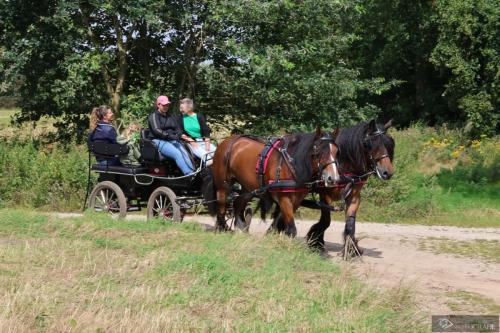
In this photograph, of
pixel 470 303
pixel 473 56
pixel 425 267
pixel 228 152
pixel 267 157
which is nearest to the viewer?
pixel 470 303

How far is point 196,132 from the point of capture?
11.3m

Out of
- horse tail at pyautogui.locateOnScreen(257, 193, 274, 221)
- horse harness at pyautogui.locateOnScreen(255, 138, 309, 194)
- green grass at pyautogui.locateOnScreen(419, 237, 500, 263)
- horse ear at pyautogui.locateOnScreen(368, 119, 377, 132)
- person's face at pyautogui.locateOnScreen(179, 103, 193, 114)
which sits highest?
person's face at pyautogui.locateOnScreen(179, 103, 193, 114)

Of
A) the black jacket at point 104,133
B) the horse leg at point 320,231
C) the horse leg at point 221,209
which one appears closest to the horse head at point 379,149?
the horse leg at point 320,231

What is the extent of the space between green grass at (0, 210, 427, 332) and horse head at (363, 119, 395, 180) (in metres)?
1.71

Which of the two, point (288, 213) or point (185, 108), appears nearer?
point (288, 213)

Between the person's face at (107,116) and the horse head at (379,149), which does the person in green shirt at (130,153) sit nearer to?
the person's face at (107,116)

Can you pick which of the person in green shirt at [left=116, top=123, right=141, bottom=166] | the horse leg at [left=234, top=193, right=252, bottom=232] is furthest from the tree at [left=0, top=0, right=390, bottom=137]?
the horse leg at [left=234, top=193, right=252, bottom=232]

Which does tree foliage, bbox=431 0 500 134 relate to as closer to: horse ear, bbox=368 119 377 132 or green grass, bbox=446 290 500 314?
horse ear, bbox=368 119 377 132

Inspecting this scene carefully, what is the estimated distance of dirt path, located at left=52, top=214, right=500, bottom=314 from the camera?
7539 millimetres

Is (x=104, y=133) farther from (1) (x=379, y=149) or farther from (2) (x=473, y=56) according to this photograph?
(2) (x=473, y=56)

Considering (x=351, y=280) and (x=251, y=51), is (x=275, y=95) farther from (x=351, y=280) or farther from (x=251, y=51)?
(x=351, y=280)

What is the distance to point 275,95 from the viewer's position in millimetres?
16953

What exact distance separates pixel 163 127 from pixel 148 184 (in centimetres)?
100

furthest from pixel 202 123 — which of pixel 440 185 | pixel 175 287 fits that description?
pixel 440 185
